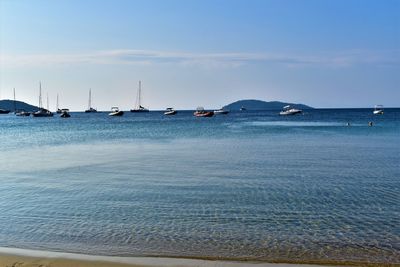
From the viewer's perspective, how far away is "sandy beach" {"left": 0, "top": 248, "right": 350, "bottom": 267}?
10789 millimetres

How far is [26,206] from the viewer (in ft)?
57.1

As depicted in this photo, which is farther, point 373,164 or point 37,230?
point 373,164

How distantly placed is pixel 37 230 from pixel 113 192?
6.36 meters

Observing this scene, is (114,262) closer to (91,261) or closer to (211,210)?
(91,261)

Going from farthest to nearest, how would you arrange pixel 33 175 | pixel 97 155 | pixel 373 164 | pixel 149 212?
1. pixel 97 155
2. pixel 373 164
3. pixel 33 175
4. pixel 149 212

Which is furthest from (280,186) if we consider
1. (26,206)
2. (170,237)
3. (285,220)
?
(26,206)

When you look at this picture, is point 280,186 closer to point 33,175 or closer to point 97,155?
point 33,175

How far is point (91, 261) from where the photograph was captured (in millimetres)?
11023

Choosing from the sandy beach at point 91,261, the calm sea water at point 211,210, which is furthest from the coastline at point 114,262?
the calm sea water at point 211,210

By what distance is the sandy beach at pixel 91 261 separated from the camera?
10789 millimetres

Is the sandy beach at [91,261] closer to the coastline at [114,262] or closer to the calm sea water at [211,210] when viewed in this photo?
the coastline at [114,262]

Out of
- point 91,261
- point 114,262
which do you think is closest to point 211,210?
point 114,262

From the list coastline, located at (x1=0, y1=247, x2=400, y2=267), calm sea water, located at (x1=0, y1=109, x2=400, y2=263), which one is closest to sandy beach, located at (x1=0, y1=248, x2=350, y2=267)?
coastline, located at (x1=0, y1=247, x2=400, y2=267)

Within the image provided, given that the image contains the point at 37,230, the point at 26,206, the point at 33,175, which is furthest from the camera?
the point at 33,175
